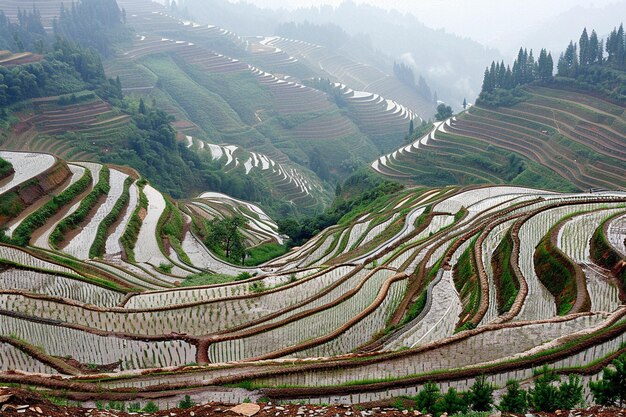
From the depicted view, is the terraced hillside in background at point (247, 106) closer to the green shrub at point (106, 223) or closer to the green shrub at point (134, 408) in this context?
the green shrub at point (106, 223)

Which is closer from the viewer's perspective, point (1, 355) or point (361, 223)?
point (1, 355)

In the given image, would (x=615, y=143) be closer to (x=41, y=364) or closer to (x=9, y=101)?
(x=41, y=364)

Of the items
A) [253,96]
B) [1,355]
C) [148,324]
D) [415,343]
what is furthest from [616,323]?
[253,96]

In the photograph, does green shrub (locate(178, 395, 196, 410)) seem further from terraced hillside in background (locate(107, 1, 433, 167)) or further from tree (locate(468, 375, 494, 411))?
terraced hillside in background (locate(107, 1, 433, 167))

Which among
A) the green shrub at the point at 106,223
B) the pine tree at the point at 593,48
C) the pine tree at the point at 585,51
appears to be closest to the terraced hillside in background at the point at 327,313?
the green shrub at the point at 106,223

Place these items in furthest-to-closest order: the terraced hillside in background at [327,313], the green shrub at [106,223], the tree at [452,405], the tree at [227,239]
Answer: the tree at [227,239], the green shrub at [106,223], the terraced hillside in background at [327,313], the tree at [452,405]

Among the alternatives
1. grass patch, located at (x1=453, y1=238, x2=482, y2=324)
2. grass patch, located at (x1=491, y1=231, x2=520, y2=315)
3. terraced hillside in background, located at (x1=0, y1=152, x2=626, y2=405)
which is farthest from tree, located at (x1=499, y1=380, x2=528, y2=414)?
grass patch, located at (x1=491, y1=231, x2=520, y2=315)

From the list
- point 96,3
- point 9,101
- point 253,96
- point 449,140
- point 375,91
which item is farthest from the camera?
point 375,91
